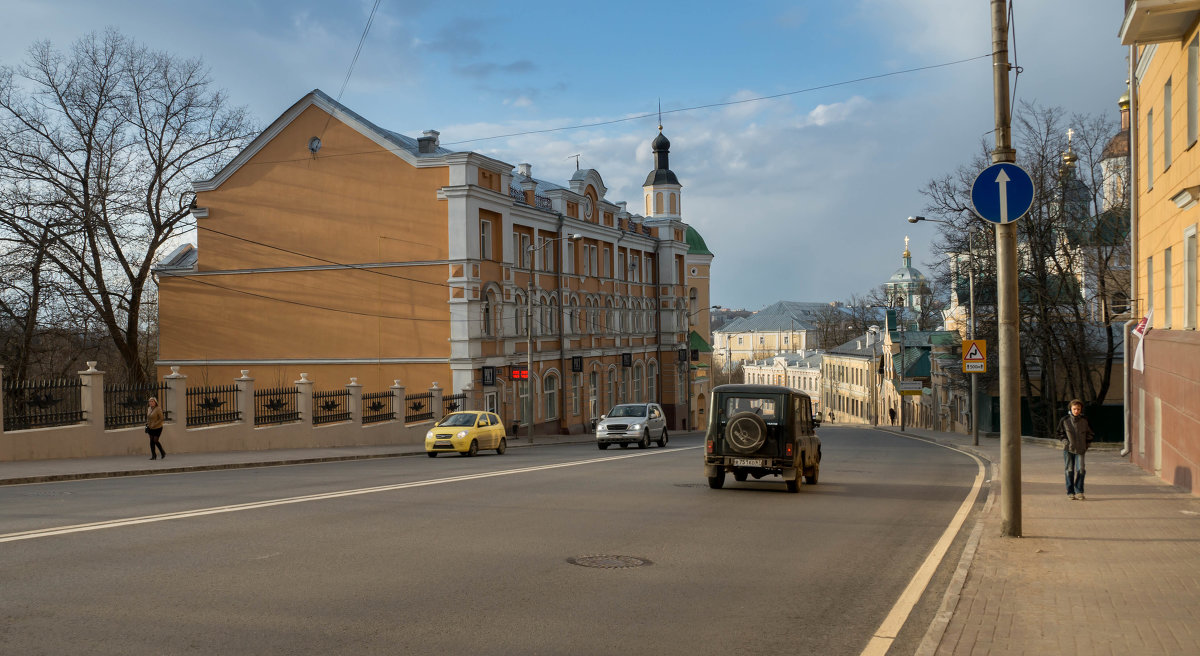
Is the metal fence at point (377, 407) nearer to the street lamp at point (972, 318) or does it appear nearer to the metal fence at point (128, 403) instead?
the metal fence at point (128, 403)

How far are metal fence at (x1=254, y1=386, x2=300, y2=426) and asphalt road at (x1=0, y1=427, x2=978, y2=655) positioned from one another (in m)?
12.5

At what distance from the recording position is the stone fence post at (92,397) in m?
24.3

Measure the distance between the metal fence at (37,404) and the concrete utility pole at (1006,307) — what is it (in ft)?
68.1

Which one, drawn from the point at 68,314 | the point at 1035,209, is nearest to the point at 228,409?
the point at 68,314

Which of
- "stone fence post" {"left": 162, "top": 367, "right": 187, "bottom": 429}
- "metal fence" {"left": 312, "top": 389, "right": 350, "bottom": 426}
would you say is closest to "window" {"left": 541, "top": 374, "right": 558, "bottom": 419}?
"metal fence" {"left": 312, "top": 389, "right": 350, "bottom": 426}

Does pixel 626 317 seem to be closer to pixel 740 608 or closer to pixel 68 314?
pixel 68 314

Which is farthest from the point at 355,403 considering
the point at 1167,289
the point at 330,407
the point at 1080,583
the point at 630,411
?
the point at 1080,583

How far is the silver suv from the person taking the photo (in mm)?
35281

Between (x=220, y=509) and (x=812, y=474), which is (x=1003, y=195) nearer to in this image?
(x=812, y=474)

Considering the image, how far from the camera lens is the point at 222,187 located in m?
44.8

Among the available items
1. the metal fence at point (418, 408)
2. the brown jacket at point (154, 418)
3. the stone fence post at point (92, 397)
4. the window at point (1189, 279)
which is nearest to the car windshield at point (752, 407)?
the window at point (1189, 279)

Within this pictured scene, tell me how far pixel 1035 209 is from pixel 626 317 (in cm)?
2692

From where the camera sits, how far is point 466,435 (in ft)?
97.7

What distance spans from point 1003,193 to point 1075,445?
611cm
